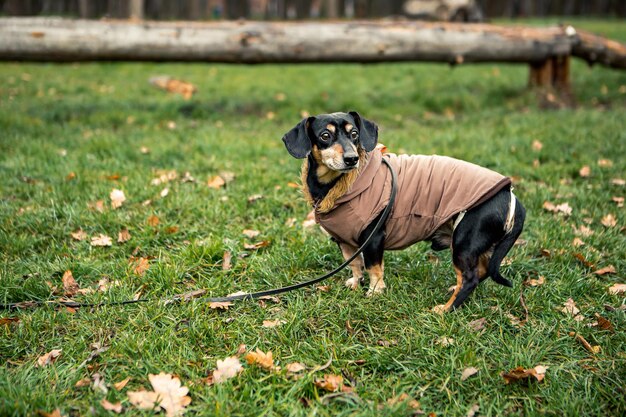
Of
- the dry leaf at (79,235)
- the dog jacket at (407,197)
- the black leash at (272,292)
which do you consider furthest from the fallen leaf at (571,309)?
the dry leaf at (79,235)

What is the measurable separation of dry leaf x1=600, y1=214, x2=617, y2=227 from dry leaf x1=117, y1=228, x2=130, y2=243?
4.02 m

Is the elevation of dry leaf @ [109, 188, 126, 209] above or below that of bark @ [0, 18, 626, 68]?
below

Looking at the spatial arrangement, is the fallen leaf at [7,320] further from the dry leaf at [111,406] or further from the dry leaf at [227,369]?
the dry leaf at [227,369]

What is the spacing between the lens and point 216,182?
498 centimetres

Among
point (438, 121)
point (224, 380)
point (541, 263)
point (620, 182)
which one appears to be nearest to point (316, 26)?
point (438, 121)

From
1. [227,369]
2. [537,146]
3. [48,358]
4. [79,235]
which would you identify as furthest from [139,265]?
[537,146]

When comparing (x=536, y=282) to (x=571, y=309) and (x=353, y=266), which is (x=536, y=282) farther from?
(x=353, y=266)

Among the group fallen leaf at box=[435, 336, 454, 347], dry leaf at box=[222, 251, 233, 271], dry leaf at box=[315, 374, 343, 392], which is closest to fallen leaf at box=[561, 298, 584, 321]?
fallen leaf at box=[435, 336, 454, 347]

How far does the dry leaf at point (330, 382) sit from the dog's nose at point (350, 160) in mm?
1235

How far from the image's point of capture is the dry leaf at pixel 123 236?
395 cm

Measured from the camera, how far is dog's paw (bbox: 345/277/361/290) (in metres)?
3.39

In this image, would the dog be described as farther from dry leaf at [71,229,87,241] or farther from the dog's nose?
dry leaf at [71,229,87,241]

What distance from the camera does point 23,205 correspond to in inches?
174

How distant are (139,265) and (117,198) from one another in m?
1.21
